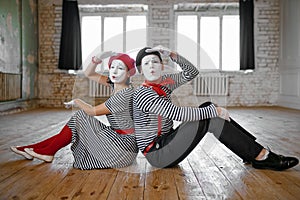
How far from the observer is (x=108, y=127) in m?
2.09

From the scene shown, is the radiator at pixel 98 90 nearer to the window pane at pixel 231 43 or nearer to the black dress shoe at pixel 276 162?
the black dress shoe at pixel 276 162

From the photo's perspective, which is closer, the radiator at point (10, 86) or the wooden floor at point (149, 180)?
the wooden floor at point (149, 180)

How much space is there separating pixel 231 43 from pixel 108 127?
644 cm

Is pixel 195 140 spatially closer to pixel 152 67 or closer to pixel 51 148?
pixel 152 67

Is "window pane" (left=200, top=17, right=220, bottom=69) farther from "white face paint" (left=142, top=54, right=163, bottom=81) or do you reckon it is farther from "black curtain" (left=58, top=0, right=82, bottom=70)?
"white face paint" (left=142, top=54, right=163, bottom=81)

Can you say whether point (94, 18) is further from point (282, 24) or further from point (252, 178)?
point (252, 178)

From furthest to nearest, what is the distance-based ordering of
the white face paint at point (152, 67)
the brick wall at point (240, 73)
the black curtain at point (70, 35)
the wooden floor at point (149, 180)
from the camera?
1. the brick wall at point (240, 73)
2. the black curtain at point (70, 35)
3. the white face paint at point (152, 67)
4. the wooden floor at point (149, 180)

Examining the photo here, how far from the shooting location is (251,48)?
25.3 ft

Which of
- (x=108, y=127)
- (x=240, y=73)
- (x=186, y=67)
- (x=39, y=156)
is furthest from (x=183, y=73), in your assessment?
(x=240, y=73)

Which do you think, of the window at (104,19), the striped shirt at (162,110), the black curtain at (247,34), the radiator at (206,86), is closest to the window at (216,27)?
the black curtain at (247,34)

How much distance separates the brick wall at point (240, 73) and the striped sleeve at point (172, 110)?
245 inches

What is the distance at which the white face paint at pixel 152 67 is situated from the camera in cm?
185

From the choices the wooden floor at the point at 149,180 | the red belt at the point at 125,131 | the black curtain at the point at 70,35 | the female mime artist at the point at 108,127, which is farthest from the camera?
the black curtain at the point at 70,35

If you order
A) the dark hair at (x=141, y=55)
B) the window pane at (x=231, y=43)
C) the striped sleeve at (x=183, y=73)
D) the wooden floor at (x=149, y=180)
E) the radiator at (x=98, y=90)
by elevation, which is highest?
the window pane at (x=231, y=43)
